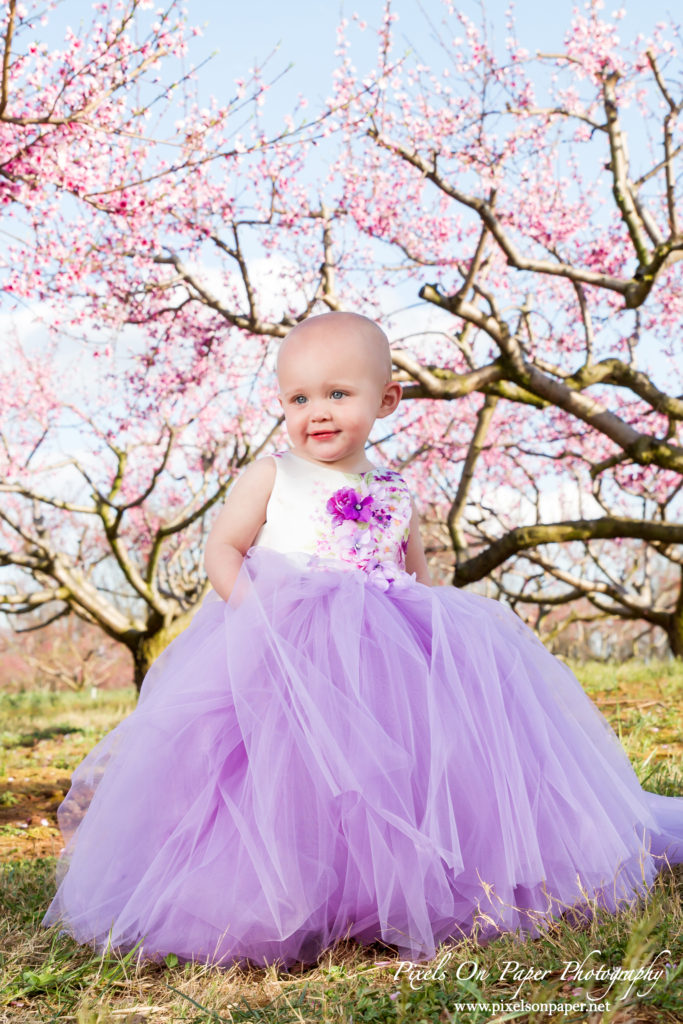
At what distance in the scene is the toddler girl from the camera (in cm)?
186

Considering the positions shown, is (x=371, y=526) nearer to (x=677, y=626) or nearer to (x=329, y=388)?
(x=329, y=388)

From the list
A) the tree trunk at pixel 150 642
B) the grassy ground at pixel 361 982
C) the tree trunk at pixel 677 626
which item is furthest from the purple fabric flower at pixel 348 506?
the tree trunk at pixel 677 626

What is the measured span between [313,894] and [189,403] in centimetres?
1045

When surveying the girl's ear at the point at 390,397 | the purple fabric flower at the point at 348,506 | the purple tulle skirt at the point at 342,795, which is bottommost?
the purple tulle skirt at the point at 342,795

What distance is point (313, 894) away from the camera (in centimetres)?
186

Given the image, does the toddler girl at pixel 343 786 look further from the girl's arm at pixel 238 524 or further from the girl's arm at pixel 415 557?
the girl's arm at pixel 415 557

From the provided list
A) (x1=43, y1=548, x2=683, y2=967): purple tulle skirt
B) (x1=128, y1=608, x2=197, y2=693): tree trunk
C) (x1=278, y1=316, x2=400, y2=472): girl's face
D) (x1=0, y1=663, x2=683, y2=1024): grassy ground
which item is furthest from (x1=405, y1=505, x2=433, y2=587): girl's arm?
(x1=128, y1=608, x2=197, y2=693): tree trunk

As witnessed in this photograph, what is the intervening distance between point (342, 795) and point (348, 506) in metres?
0.86

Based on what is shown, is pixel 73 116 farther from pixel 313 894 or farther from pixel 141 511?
pixel 141 511

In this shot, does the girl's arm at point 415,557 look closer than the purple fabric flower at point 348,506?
No

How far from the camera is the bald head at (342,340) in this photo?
2410mm

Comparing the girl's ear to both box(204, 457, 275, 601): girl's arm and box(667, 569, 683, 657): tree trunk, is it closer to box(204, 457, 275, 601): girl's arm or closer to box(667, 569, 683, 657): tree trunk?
box(204, 457, 275, 601): girl's arm

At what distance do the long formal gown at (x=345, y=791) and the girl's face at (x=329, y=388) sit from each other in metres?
0.38

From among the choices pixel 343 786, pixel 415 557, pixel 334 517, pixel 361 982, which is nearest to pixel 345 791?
pixel 343 786
